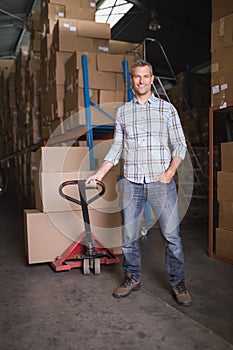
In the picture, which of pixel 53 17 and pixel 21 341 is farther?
pixel 53 17

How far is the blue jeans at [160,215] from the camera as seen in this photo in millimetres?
2342

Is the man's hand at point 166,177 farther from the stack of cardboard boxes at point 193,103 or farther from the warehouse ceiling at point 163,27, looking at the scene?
the warehouse ceiling at point 163,27

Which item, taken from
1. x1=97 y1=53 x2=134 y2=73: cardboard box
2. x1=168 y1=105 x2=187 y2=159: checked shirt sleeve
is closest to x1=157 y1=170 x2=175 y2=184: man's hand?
x1=168 y1=105 x2=187 y2=159: checked shirt sleeve

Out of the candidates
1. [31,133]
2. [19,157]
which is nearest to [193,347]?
[31,133]

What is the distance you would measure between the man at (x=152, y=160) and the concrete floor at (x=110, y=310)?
24 centimetres

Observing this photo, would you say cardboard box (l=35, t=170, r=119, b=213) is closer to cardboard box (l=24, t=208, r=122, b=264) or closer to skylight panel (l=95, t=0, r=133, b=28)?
cardboard box (l=24, t=208, r=122, b=264)

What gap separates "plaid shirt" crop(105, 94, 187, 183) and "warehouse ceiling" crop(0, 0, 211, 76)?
18.8 ft

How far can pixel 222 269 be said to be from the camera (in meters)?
3.07

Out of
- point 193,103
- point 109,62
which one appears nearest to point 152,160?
point 109,62

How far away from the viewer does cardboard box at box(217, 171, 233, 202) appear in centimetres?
322

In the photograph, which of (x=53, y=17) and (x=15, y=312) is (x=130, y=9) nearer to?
(x=53, y=17)

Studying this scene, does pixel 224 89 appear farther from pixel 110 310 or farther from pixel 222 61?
pixel 110 310

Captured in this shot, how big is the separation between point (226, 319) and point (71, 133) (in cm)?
308

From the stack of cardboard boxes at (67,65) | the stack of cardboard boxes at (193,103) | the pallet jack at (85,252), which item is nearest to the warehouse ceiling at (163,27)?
the stack of cardboard boxes at (193,103)
